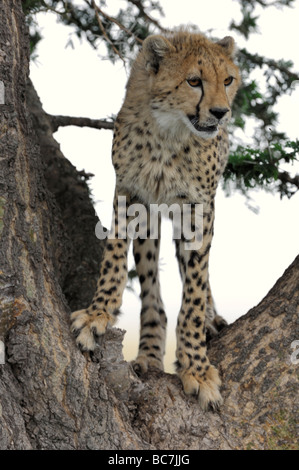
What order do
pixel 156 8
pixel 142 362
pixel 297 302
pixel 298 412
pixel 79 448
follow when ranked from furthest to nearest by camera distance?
pixel 156 8
pixel 142 362
pixel 297 302
pixel 298 412
pixel 79 448

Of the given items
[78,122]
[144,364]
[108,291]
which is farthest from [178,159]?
[78,122]

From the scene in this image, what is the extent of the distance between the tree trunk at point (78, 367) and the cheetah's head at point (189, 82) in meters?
0.61

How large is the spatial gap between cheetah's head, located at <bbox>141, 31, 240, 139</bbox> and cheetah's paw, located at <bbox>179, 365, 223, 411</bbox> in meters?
1.10

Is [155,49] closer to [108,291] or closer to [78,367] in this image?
[108,291]

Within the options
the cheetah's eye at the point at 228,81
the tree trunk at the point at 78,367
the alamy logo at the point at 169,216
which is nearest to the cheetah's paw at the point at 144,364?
the tree trunk at the point at 78,367

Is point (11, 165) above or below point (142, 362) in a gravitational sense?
above

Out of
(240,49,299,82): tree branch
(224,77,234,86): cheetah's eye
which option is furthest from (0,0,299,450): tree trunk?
(240,49,299,82): tree branch

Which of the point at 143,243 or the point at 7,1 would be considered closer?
the point at 7,1

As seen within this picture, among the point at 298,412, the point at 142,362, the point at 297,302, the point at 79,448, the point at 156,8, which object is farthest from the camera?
the point at 156,8

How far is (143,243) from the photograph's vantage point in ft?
13.4

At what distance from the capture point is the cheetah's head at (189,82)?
316cm

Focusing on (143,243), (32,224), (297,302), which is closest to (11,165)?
(32,224)

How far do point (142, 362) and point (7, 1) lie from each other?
186cm

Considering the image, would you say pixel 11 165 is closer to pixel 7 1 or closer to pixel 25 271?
pixel 25 271
